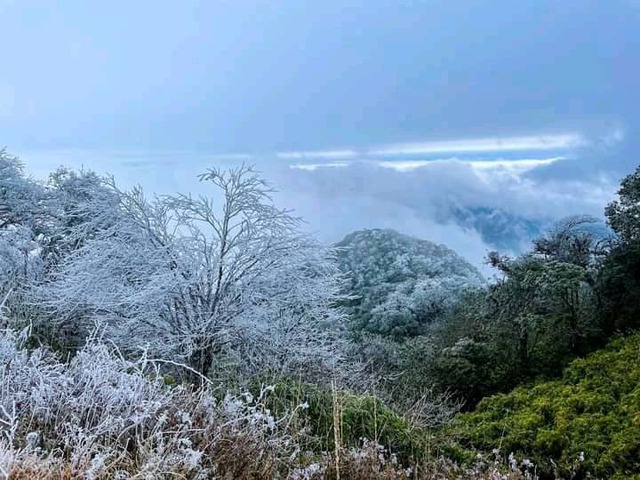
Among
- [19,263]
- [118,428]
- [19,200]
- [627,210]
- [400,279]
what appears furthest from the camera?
[400,279]

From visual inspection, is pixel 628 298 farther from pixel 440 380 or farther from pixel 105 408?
pixel 105 408

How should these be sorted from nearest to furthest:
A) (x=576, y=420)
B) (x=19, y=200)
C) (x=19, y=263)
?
(x=576, y=420)
(x=19, y=263)
(x=19, y=200)

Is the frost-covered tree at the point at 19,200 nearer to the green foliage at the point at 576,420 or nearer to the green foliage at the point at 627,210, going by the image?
the green foliage at the point at 576,420

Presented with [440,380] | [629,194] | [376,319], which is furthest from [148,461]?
[376,319]

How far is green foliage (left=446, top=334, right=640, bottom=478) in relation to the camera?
19.0 feet

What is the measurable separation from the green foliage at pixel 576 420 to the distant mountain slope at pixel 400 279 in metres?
6.39

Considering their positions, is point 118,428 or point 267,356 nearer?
point 118,428

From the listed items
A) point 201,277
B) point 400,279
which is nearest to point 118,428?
point 201,277

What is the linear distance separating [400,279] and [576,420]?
14569 millimetres

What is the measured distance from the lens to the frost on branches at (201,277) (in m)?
7.01

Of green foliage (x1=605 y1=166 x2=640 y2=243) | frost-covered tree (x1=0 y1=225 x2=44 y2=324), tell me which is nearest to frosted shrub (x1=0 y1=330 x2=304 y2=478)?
frost-covered tree (x1=0 y1=225 x2=44 y2=324)

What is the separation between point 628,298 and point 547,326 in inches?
53.6

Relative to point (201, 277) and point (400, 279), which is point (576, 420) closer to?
point (201, 277)

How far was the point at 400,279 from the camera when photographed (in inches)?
840
